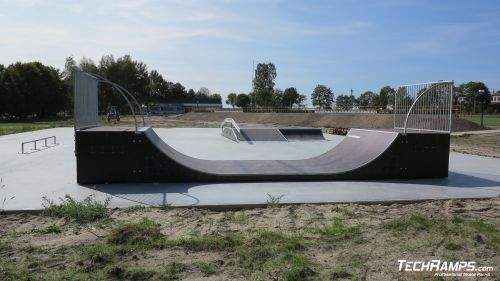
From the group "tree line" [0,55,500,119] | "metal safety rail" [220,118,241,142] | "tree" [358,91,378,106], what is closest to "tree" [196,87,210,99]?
"tree line" [0,55,500,119]

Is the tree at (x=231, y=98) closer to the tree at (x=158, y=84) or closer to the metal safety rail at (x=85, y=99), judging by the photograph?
the tree at (x=158, y=84)

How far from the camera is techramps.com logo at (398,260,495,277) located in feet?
12.0

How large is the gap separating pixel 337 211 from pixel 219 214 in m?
1.64

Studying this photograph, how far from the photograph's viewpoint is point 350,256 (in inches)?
160

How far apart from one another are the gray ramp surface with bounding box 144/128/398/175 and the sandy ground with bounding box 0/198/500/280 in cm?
250

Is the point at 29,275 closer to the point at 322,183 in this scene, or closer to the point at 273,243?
the point at 273,243

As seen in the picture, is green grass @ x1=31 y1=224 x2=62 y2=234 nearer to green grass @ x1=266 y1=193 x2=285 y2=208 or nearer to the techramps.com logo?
green grass @ x1=266 y1=193 x2=285 y2=208

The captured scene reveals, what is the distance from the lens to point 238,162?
389 inches

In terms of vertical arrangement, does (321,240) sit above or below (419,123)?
below

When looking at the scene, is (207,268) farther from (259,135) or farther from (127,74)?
(127,74)

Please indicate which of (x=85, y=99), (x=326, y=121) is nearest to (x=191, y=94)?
(x=326, y=121)

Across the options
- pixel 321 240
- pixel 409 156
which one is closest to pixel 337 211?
pixel 321 240

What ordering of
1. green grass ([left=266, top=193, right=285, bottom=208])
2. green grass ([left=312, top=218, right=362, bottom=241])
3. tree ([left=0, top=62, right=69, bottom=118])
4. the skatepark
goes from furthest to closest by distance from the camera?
tree ([left=0, top=62, right=69, bottom=118]) < the skatepark < green grass ([left=266, top=193, right=285, bottom=208]) < green grass ([left=312, top=218, right=362, bottom=241])

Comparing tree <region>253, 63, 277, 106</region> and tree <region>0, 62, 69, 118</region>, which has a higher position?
tree <region>253, 63, 277, 106</region>
